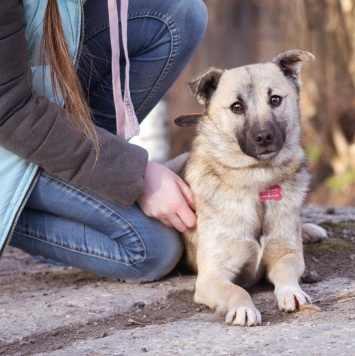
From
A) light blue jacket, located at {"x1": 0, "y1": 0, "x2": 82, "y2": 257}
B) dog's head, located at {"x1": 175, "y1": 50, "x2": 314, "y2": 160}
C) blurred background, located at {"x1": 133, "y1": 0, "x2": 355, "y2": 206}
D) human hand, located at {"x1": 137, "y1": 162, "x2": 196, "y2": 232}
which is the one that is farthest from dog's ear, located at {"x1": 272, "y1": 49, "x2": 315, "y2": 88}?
blurred background, located at {"x1": 133, "y1": 0, "x2": 355, "y2": 206}

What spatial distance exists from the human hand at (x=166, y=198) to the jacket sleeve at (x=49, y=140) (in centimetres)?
10

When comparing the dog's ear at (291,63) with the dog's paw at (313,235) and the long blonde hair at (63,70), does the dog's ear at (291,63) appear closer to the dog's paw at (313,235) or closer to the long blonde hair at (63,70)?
the dog's paw at (313,235)

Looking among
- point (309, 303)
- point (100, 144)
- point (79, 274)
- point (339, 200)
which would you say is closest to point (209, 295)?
point (309, 303)

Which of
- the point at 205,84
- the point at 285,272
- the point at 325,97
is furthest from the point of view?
the point at 325,97

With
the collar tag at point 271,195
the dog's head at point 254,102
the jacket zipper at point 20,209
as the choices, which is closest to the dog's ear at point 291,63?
the dog's head at point 254,102

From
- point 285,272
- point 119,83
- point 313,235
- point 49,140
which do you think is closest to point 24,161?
point 49,140

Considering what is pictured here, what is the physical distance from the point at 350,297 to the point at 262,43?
8.44 m

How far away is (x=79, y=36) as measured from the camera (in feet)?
9.96

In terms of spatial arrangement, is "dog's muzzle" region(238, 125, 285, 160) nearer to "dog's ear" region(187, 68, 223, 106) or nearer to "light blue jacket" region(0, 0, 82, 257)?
"dog's ear" region(187, 68, 223, 106)

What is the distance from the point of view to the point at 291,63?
362 cm

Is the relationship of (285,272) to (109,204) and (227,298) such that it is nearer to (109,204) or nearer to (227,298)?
(227,298)

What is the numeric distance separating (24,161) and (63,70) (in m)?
0.43

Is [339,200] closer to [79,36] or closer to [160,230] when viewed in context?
[160,230]

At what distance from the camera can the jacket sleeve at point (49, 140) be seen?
2.81 metres
